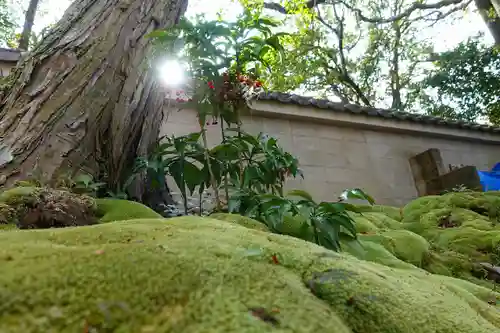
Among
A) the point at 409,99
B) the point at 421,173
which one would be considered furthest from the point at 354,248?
the point at 409,99

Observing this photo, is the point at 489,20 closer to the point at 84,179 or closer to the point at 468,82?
the point at 468,82

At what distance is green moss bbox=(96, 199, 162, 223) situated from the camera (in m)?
1.86

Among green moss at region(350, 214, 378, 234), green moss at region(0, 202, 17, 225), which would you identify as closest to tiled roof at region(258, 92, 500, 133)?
green moss at region(350, 214, 378, 234)

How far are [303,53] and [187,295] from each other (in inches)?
571

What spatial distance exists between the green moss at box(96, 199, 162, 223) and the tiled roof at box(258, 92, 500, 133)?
3.03 metres

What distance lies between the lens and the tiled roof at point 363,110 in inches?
210

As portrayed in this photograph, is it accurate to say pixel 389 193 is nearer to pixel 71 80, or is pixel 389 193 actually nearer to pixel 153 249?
pixel 71 80

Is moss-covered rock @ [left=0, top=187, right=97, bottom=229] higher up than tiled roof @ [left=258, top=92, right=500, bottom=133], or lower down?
lower down

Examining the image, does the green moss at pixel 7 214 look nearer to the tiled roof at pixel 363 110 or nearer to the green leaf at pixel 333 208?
the green leaf at pixel 333 208

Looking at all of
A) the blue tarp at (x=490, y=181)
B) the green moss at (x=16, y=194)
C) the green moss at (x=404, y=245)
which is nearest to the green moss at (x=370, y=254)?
the green moss at (x=404, y=245)

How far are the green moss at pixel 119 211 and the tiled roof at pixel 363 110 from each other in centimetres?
303

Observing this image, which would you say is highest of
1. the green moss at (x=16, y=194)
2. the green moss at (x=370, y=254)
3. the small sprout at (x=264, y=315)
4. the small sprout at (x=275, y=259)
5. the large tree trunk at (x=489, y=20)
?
the large tree trunk at (x=489, y=20)

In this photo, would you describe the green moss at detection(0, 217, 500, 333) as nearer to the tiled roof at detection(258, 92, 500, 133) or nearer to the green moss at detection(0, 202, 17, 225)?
the green moss at detection(0, 202, 17, 225)

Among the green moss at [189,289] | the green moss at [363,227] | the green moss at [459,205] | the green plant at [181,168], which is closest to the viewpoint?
the green moss at [189,289]
